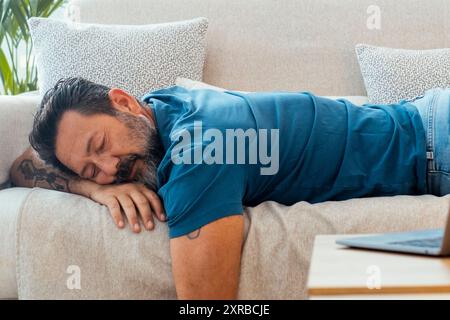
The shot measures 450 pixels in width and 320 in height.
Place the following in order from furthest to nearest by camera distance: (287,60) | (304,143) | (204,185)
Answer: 1. (287,60)
2. (304,143)
3. (204,185)

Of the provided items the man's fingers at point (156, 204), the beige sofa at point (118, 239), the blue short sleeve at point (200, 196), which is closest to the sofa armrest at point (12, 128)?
the beige sofa at point (118, 239)

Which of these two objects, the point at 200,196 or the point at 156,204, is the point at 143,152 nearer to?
the point at 156,204

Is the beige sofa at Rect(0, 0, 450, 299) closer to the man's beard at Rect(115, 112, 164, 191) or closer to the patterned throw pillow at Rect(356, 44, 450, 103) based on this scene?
the man's beard at Rect(115, 112, 164, 191)

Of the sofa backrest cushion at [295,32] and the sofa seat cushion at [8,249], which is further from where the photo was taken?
the sofa backrest cushion at [295,32]

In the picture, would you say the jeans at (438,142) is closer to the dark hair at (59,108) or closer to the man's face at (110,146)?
the man's face at (110,146)

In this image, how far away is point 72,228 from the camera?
5.10 ft

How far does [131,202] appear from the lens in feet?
5.17

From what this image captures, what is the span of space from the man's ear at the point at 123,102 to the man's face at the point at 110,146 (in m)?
0.01

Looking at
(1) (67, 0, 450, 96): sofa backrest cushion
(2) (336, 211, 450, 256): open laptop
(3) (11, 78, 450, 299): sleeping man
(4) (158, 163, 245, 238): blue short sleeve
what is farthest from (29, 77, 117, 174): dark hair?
(2) (336, 211, 450, 256): open laptop

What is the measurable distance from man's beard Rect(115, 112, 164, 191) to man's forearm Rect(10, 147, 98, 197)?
98 millimetres

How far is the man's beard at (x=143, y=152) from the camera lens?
5.40ft

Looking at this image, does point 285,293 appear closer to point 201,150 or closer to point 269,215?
point 269,215
